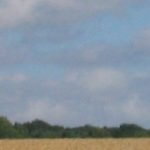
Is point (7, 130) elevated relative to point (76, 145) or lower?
elevated

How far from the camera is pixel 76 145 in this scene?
4756 cm

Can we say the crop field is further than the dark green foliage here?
No

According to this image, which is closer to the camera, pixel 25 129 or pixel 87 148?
pixel 87 148

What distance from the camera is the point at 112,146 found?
47312mm

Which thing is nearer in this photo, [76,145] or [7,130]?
[76,145]

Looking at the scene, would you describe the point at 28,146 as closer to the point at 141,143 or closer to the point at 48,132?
the point at 141,143

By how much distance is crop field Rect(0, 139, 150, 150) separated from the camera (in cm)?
4656

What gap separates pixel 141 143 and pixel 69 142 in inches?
135

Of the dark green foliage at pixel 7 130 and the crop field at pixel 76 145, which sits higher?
the dark green foliage at pixel 7 130

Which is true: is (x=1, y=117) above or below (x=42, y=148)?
above

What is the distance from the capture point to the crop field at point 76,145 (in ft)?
153

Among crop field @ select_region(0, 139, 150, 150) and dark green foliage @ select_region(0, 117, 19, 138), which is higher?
dark green foliage @ select_region(0, 117, 19, 138)

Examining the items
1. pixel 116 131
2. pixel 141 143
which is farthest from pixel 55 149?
pixel 116 131

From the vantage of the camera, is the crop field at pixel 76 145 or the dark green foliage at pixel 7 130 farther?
the dark green foliage at pixel 7 130
